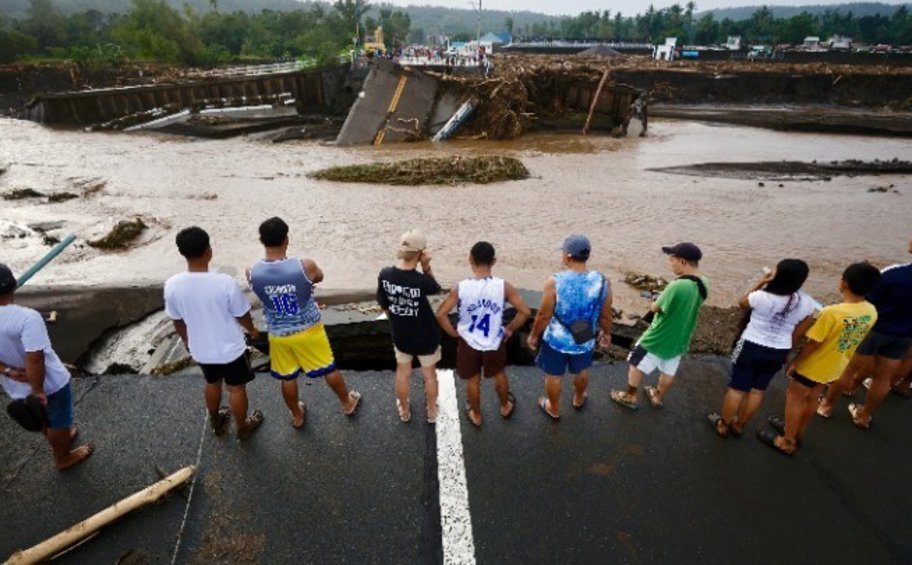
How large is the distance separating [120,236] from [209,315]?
755 cm

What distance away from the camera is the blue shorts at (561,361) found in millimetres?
3334

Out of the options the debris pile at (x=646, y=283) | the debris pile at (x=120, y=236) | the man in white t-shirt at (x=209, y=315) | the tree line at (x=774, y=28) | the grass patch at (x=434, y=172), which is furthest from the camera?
the tree line at (x=774, y=28)

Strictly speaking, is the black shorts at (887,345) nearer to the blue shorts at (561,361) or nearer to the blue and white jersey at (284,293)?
the blue shorts at (561,361)

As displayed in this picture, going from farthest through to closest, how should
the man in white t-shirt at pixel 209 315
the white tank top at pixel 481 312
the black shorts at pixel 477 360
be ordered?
1. the black shorts at pixel 477 360
2. the white tank top at pixel 481 312
3. the man in white t-shirt at pixel 209 315

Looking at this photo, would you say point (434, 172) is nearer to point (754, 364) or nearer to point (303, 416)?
point (303, 416)

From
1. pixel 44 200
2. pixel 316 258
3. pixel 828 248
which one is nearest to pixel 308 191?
pixel 316 258

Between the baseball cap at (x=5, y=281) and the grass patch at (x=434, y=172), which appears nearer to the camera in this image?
the baseball cap at (x=5, y=281)

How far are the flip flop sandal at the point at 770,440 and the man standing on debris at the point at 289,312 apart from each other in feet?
10.3

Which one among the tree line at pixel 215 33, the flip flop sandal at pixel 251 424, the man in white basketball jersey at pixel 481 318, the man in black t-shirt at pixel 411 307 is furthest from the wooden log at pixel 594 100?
the flip flop sandal at pixel 251 424

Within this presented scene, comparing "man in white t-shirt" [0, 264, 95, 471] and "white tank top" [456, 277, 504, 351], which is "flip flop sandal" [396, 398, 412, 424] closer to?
"white tank top" [456, 277, 504, 351]

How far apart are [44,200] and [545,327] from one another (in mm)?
13359

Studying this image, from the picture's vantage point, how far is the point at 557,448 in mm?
3365

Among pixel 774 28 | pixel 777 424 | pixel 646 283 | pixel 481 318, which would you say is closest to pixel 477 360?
pixel 481 318

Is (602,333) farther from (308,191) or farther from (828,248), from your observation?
(308,191)
